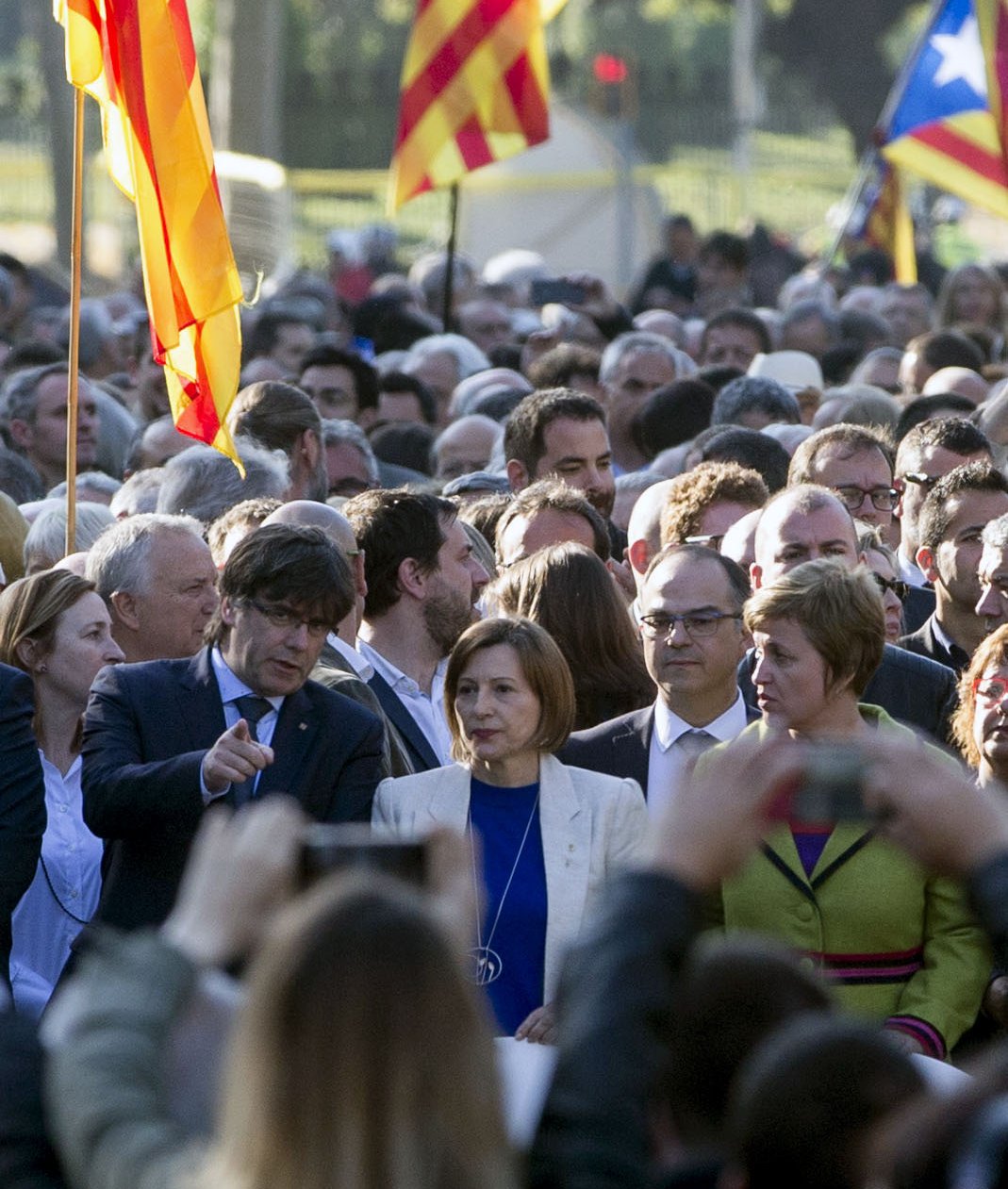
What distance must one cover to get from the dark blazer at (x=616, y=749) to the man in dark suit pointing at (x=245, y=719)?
0.56m

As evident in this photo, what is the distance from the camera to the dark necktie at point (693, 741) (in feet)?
18.2

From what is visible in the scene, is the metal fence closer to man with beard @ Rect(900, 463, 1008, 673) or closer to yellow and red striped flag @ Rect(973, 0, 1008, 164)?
yellow and red striped flag @ Rect(973, 0, 1008, 164)

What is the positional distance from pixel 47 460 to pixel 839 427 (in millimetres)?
3363

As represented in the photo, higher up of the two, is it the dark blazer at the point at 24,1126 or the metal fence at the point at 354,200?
the dark blazer at the point at 24,1126

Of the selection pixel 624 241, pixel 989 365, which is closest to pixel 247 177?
pixel 624 241

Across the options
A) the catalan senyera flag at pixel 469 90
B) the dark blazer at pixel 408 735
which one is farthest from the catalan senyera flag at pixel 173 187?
the catalan senyera flag at pixel 469 90

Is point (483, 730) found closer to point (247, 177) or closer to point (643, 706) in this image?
point (643, 706)

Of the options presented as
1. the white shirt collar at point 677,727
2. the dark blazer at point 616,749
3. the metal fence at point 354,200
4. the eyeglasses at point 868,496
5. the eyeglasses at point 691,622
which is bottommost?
the metal fence at point 354,200

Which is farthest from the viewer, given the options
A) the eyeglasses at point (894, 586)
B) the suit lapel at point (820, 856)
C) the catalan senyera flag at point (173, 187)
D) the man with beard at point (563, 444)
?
the man with beard at point (563, 444)

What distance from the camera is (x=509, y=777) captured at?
5.08m

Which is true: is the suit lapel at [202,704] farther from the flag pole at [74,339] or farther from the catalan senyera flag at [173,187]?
the catalan senyera flag at [173,187]

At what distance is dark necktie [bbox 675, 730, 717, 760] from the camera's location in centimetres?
554

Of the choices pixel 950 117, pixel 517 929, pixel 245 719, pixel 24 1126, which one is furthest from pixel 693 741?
pixel 950 117

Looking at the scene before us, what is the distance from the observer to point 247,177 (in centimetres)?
2109
